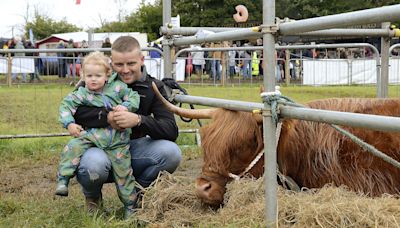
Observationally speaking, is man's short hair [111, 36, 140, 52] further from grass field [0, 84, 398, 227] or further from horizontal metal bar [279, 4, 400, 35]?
horizontal metal bar [279, 4, 400, 35]

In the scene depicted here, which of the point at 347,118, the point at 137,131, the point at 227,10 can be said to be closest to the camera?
the point at 347,118

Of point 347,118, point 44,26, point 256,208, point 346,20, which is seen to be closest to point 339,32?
point 256,208

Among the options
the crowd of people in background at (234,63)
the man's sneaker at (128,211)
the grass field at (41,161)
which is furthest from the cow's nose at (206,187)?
the crowd of people in background at (234,63)

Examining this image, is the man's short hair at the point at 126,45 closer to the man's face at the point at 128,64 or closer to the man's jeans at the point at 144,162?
the man's face at the point at 128,64

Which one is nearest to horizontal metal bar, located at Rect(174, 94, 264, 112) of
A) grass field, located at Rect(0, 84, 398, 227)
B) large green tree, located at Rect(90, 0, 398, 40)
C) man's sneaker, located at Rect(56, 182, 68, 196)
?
grass field, located at Rect(0, 84, 398, 227)

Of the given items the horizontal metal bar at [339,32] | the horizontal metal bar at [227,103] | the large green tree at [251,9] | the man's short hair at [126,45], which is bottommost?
the horizontal metal bar at [227,103]

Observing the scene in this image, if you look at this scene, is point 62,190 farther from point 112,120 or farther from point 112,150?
point 112,120

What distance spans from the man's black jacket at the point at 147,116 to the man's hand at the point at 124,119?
0.41ft

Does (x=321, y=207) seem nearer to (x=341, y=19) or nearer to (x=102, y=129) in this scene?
(x=341, y=19)

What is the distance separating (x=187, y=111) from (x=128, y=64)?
56 centimetres

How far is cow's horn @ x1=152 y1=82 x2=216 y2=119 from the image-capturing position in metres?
4.02

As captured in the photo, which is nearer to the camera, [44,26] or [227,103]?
[227,103]

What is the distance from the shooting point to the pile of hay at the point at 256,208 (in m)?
2.93

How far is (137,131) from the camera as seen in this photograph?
14.6 ft
